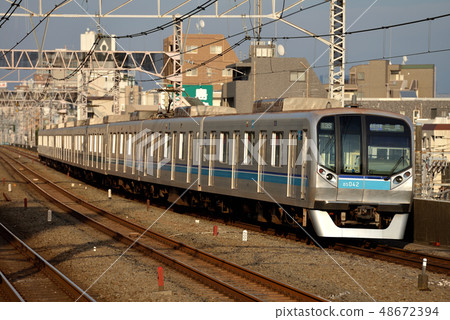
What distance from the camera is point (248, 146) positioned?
19.4m

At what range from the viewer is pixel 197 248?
55.2ft

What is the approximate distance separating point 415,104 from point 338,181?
202 ft

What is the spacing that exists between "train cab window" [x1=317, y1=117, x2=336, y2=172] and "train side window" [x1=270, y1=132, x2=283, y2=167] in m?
1.74

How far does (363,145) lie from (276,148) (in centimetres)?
250

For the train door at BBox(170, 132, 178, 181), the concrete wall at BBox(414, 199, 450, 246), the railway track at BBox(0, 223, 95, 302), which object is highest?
the train door at BBox(170, 132, 178, 181)

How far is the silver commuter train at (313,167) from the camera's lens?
16.1 meters

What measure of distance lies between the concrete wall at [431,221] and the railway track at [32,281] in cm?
952

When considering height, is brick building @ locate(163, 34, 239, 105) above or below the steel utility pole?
above

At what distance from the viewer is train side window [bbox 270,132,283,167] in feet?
58.3

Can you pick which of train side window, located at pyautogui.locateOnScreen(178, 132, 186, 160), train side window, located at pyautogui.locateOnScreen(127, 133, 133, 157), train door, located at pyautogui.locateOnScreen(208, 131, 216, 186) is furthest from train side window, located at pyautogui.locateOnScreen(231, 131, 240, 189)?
train side window, located at pyautogui.locateOnScreen(127, 133, 133, 157)

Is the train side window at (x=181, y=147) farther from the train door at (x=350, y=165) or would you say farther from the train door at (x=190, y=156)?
the train door at (x=350, y=165)

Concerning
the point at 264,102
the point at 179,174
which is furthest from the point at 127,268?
the point at 179,174

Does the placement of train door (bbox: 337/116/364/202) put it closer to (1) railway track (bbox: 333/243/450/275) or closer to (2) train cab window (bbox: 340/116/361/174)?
(2) train cab window (bbox: 340/116/361/174)

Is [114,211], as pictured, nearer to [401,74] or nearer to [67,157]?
[67,157]
